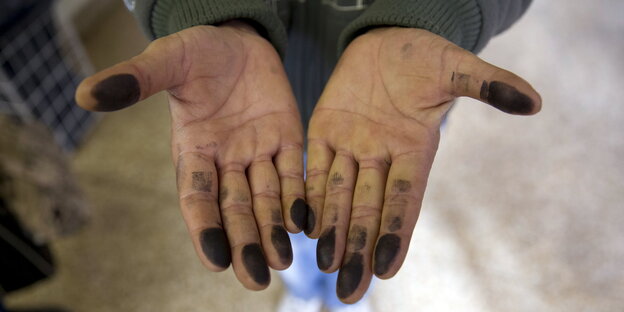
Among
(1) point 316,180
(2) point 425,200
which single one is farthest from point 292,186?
(2) point 425,200

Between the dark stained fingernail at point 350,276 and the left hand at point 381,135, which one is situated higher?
the left hand at point 381,135

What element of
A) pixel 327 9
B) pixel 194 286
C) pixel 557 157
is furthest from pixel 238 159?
pixel 557 157

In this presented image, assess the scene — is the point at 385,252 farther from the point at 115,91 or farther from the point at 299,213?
the point at 115,91

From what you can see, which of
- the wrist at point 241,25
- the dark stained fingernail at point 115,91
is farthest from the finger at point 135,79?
the wrist at point 241,25

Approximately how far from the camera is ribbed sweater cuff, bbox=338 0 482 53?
624 mm

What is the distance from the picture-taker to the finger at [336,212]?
1.76 ft

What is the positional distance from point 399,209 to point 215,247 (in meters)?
0.21

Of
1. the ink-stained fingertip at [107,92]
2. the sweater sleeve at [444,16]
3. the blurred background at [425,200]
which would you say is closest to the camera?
the ink-stained fingertip at [107,92]

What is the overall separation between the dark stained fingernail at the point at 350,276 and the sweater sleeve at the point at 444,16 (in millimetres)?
312

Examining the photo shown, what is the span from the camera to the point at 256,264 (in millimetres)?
521

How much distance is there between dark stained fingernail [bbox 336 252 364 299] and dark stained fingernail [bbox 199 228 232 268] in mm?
128

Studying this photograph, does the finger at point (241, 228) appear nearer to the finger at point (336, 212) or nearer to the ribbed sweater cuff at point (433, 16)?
the finger at point (336, 212)

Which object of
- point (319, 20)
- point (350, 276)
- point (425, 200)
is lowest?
point (425, 200)

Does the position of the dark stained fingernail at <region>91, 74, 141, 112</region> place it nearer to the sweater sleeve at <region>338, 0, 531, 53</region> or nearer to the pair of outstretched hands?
the pair of outstretched hands
